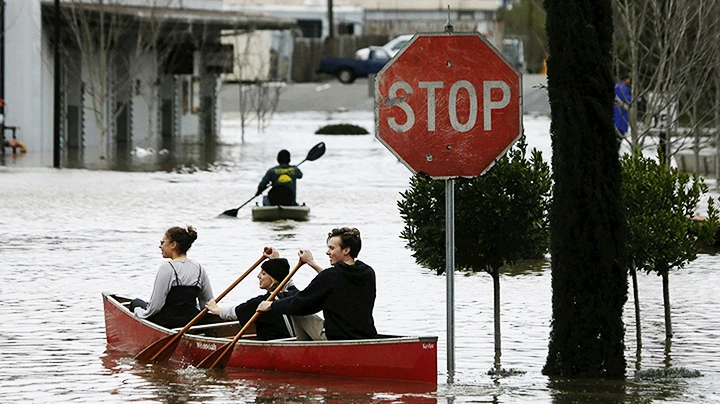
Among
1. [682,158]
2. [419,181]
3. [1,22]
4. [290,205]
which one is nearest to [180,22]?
[1,22]

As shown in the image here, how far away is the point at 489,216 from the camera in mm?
11961

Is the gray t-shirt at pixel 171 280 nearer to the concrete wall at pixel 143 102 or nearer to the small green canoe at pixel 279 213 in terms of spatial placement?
the small green canoe at pixel 279 213

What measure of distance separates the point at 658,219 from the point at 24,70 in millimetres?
31626

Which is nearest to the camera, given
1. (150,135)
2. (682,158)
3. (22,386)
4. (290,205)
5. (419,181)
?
(22,386)

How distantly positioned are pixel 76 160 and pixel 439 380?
96.6 feet

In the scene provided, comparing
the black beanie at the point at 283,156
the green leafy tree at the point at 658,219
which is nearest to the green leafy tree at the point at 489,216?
the green leafy tree at the point at 658,219

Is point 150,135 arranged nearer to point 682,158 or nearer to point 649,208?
point 682,158

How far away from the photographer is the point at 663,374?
36.0 feet

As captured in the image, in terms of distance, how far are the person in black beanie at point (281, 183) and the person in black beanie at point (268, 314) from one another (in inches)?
460

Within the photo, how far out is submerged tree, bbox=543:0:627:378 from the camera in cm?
1048

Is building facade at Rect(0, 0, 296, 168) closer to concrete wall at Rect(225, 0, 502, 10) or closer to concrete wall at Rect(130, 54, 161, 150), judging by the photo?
concrete wall at Rect(130, 54, 161, 150)

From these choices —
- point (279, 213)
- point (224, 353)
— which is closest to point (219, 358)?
point (224, 353)

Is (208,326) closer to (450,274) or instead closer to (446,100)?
(450,274)

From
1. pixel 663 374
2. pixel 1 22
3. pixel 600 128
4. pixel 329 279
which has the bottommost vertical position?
pixel 663 374
